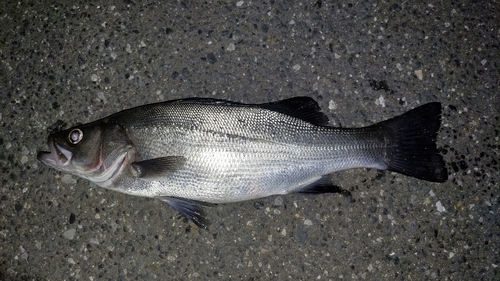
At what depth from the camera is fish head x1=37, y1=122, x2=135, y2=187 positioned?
259 cm

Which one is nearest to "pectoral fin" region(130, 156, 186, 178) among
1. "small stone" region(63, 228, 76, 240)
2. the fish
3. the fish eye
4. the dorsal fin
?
the fish

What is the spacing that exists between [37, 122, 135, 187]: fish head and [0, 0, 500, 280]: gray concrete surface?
43cm

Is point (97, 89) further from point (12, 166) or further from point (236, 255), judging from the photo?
A: point (236, 255)

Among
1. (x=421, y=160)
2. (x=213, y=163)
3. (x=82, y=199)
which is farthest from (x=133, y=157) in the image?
(x=421, y=160)

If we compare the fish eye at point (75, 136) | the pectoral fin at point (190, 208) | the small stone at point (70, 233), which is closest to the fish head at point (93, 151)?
the fish eye at point (75, 136)

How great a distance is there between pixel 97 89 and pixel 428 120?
2431 millimetres

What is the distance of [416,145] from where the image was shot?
8.57ft

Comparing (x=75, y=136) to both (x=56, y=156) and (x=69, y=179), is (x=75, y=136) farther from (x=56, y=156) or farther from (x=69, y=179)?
(x=69, y=179)

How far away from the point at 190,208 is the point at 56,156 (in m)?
0.95

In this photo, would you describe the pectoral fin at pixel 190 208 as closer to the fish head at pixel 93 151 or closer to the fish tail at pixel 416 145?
the fish head at pixel 93 151

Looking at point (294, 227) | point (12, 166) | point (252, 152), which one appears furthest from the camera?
point (12, 166)

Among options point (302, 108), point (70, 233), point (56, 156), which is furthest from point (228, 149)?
point (70, 233)

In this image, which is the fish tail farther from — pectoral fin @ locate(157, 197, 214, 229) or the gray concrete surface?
pectoral fin @ locate(157, 197, 214, 229)

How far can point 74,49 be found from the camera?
10.4 feet
